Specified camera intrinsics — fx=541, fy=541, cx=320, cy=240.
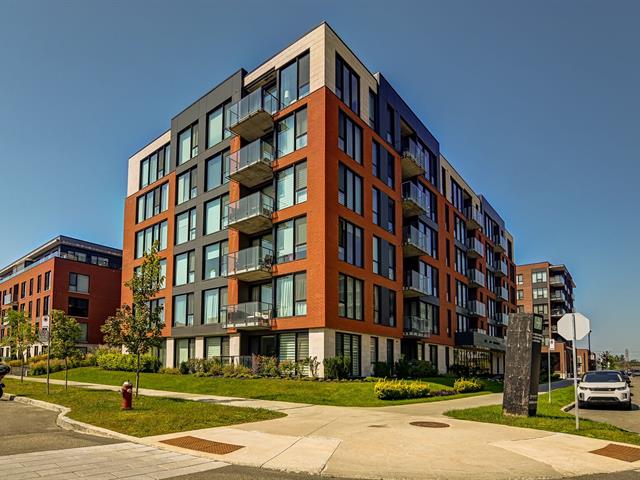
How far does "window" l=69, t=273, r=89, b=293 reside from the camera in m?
59.7

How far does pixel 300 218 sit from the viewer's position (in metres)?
29.7

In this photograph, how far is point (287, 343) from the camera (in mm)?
29516

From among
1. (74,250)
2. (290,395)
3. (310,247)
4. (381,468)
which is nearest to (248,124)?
(310,247)

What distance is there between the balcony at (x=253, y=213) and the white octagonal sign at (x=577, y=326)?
19425mm

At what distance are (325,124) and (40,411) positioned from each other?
62.4ft

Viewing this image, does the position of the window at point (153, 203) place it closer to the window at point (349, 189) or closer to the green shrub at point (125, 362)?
the green shrub at point (125, 362)

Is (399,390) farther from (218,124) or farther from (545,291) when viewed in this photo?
(545,291)

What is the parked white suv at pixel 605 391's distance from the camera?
20922 millimetres

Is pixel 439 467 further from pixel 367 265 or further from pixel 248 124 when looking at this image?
pixel 248 124

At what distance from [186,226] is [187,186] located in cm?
304

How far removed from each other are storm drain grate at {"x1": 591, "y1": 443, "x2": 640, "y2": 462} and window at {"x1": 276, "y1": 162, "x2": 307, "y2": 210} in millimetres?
20721

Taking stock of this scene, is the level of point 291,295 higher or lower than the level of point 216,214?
lower

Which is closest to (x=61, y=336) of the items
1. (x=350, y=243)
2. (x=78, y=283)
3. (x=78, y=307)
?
(x=350, y=243)

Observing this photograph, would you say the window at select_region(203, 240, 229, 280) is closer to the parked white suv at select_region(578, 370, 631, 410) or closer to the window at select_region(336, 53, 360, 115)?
the window at select_region(336, 53, 360, 115)
